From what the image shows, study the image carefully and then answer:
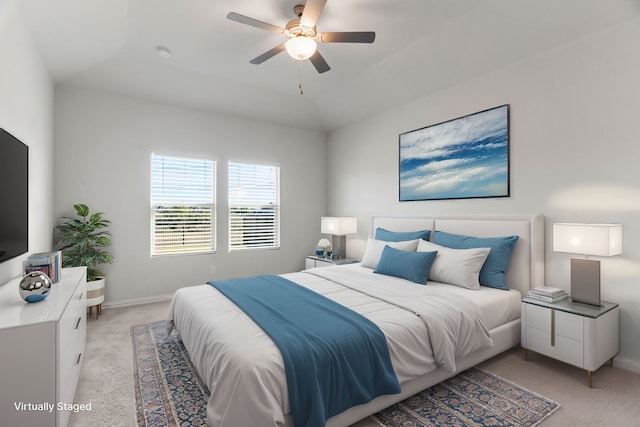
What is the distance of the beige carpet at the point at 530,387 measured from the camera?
1931 millimetres

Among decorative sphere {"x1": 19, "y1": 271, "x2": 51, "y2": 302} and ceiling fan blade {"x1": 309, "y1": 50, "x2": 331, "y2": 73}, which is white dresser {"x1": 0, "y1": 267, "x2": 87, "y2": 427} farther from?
ceiling fan blade {"x1": 309, "y1": 50, "x2": 331, "y2": 73}

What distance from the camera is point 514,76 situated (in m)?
3.17

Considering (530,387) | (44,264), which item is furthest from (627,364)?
(44,264)

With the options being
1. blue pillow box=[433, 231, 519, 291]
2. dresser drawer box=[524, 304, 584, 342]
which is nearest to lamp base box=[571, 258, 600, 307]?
dresser drawer box=[524, 304, 584, 342]

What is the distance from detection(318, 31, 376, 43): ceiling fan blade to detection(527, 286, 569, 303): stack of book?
2516mm

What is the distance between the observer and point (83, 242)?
3584 millimetres

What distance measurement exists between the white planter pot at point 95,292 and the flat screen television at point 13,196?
3.96 ft

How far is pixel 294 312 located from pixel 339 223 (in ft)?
8.89

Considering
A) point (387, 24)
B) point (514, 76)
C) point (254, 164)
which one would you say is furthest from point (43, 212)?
point (514, 76)

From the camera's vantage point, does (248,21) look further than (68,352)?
Yes

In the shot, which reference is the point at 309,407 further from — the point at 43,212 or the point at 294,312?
the point at 43,212

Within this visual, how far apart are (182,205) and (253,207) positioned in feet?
3.64

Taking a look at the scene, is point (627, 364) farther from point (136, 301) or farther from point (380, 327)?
point (136, 301)

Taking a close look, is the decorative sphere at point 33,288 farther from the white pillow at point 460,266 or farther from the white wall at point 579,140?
the white wall at point 579,140
